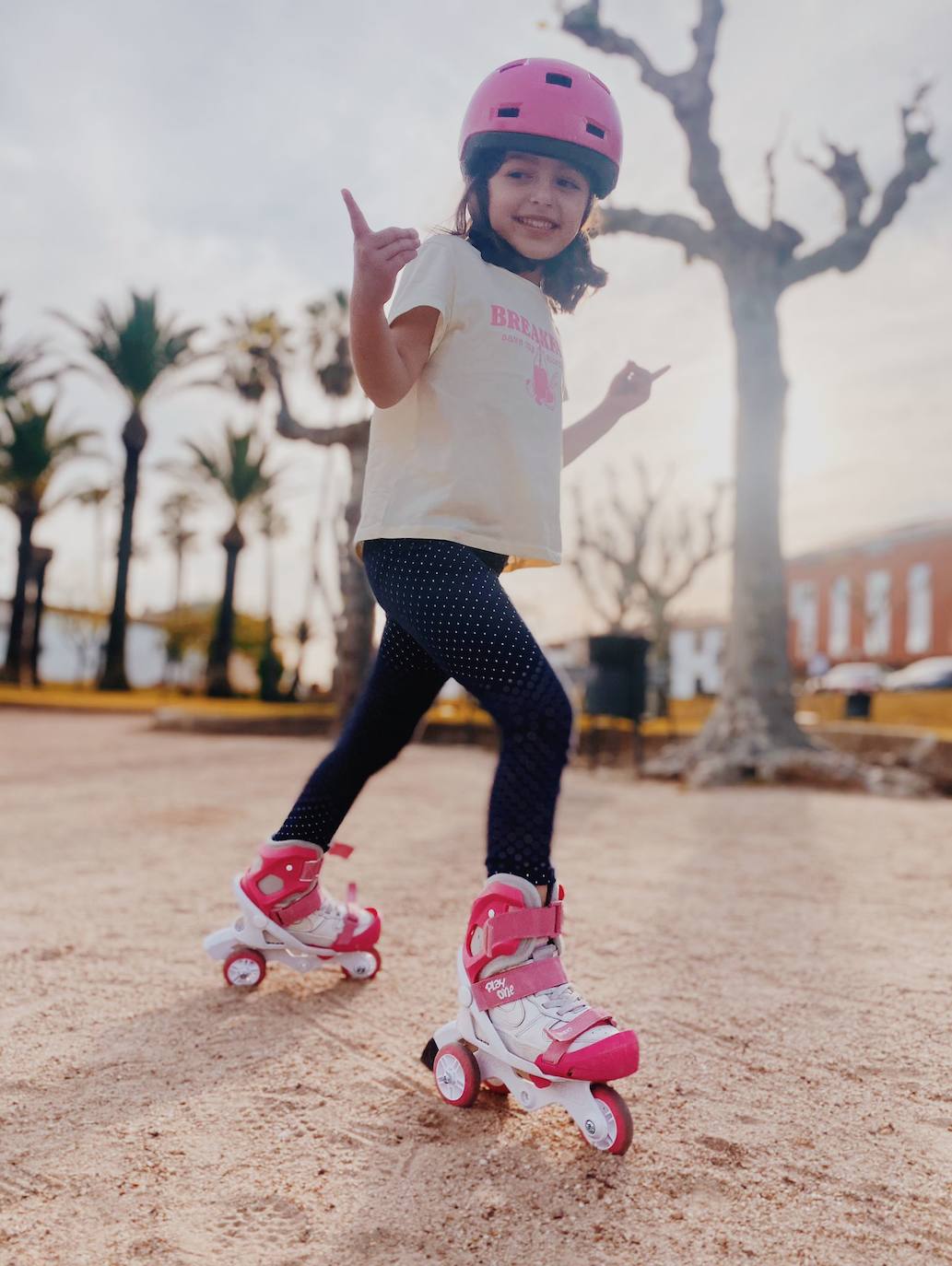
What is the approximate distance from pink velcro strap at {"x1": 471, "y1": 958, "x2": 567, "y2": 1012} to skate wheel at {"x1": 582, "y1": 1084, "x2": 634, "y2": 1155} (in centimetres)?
21

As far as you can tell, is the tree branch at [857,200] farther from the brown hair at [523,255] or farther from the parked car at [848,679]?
the parked car at [848,679]

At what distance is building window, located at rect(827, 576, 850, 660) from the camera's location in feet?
170

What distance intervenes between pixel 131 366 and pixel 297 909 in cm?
2630

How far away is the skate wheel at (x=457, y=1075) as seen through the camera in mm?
1587

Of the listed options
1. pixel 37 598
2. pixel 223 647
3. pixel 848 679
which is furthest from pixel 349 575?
pixel 848 679

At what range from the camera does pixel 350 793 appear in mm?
2107

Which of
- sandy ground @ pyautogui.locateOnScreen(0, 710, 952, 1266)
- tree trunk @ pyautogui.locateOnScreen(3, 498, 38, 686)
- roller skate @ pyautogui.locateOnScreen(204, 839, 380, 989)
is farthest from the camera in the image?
tree trunk @ pyautogui.locateOnScreen(3, 498, 38, 686)

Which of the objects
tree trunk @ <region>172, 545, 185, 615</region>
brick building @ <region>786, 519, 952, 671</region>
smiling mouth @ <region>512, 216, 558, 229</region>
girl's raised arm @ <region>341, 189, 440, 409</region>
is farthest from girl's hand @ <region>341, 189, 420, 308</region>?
tree trunk @ <region>172, 545, 185, 615</region>

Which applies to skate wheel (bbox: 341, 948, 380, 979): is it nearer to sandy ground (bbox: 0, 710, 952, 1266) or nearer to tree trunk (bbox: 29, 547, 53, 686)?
sandy ground (bbox: 0, 710, 952, 1266)

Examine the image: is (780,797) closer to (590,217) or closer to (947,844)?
(947,844)

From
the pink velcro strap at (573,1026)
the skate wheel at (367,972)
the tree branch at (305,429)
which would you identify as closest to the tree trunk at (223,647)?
the tree branch at (305,429)

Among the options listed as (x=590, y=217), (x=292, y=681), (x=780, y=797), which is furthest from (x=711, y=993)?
(x=292, y=681)

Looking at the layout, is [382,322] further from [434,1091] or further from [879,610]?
[879,610]

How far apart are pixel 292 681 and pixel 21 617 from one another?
8.28 meters
